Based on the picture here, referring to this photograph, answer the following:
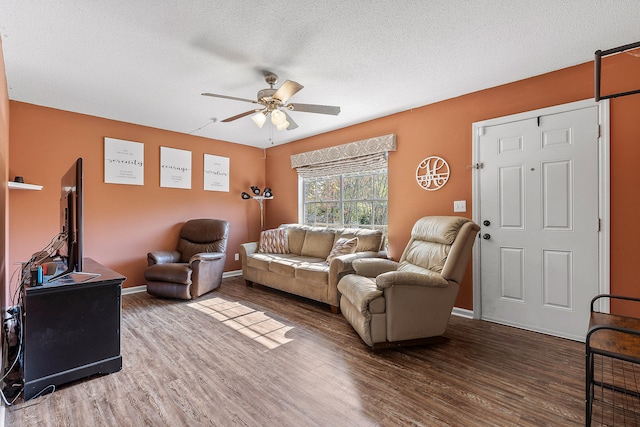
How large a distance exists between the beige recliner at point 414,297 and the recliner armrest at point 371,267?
32 cm

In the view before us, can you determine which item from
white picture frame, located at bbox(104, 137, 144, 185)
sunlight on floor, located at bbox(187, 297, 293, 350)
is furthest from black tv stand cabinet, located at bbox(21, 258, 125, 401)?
white picture frame, located at bbox(104, 137, 144, 185)

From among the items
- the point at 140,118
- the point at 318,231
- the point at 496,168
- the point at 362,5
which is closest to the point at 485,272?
the point at 496,168

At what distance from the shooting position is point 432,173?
3.52m

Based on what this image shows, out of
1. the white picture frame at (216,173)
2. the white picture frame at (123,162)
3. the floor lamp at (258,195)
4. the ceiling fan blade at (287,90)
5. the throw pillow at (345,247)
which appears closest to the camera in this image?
the ceiling fan blade at (287,90)

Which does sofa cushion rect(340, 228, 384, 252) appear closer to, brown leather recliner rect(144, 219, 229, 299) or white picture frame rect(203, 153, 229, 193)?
brown leather recliner rect(144, 219, 229, 299)

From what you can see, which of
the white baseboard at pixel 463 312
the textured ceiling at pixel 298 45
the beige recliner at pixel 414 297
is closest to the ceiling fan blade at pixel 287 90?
the textured ceiling at pixel 298 45

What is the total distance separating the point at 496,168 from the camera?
3053mm

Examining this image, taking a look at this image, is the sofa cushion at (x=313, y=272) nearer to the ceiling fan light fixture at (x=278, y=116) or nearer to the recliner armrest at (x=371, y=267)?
the recliner armrest at (x=371, y=267)

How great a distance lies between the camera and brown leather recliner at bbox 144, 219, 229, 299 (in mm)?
3785

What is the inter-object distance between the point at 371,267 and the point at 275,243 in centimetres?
201

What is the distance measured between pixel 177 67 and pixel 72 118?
7.29ft

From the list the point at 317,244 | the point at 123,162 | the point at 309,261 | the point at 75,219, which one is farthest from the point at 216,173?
the point at 75,219

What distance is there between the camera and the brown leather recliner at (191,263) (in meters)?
3.79

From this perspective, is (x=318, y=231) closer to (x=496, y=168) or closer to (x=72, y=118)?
(x=496, y=168)
